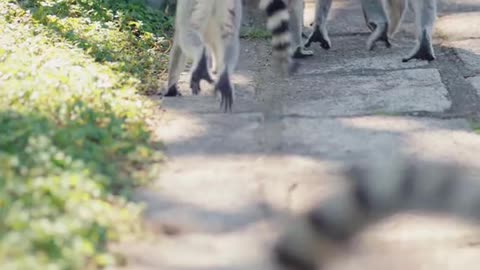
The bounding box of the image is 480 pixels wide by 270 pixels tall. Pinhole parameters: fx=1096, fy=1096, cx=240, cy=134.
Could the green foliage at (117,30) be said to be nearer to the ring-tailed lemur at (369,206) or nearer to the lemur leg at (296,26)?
the lemur leg at (296,26)

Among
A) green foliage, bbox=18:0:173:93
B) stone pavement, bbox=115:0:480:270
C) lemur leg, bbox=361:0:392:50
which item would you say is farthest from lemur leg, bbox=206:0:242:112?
lemur leg, bbox=361:0:392:50

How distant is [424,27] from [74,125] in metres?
4.01

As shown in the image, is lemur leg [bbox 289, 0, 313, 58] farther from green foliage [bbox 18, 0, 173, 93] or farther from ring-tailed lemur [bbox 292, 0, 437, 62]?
green foliage [bbox 18, 0, 173, 93]

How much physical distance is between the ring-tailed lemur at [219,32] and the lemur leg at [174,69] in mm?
239

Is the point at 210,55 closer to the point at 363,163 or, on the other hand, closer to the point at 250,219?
the point at 363,163

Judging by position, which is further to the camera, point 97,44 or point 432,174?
point 97,44

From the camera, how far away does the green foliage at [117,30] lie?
8859mm

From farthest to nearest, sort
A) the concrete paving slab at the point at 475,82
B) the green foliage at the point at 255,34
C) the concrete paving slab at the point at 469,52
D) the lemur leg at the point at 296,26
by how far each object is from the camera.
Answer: the green foliage at the point at 255,34 → the lemur leg at the point at 296,26 → the concrete paving slab at the point at 469,52 → the concrete paving slab at the point at 475,82

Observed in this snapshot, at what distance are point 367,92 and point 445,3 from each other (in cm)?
401

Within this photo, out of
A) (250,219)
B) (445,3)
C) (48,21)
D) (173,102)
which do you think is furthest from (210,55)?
(445,3)

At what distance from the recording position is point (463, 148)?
688 cm

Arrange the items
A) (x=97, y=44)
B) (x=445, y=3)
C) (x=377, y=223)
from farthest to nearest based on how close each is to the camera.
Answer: (x=445, y=3)
(x=97, y=44)
(x=377, y=223)

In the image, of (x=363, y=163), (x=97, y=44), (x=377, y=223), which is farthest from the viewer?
(x=97, y=44)

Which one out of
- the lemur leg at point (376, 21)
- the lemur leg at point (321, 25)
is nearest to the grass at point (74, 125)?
the lemur leg at point (321, 25)
